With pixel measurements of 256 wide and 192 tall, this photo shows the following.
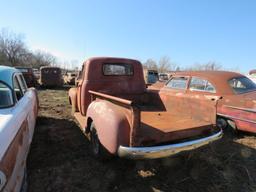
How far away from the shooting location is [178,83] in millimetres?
6285

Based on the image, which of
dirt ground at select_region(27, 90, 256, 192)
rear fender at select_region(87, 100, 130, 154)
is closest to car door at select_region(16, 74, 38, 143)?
dirt ground at select_region(27, 90, 256, 192)

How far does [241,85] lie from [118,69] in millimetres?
3550

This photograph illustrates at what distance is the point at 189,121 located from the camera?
11.4ft

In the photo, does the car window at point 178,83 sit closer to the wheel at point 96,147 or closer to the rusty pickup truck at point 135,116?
the rusty pickup truck at point 135,116

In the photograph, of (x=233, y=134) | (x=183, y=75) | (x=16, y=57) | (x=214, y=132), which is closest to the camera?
(x=214, y=132)

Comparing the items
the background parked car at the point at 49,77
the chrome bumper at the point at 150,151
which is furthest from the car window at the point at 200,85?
the background parked car at the point at 49,77

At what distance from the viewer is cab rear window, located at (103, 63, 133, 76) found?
4.78 meters

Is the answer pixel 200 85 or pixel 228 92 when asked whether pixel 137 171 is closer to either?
pixel 228 92

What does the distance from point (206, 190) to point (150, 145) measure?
109cm

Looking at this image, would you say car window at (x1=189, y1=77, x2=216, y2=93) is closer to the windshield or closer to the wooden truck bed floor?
the windshield

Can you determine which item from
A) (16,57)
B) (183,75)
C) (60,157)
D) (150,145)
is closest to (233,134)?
(183,75)

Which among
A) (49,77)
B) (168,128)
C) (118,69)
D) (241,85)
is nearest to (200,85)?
(241,85)

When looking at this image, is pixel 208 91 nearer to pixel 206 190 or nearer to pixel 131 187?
pixel 206 190

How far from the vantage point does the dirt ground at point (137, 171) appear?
287 cm
